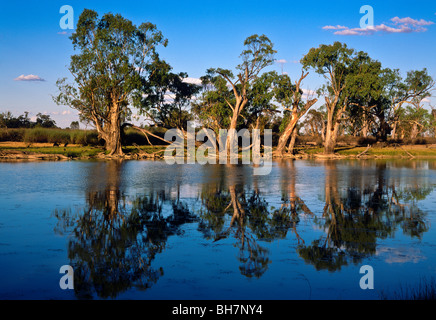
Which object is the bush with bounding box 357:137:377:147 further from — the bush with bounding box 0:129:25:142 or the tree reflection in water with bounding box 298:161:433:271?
the bush with bounding box 0:129:25:142

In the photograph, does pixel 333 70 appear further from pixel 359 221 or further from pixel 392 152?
pixel 359 221

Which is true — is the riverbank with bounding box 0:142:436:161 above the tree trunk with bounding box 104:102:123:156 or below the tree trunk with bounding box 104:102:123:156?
below

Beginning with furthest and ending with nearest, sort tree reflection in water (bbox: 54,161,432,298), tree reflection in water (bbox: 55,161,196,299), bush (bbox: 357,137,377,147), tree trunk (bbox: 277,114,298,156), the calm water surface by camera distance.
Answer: bush (bbox: 357,137,377,147) < tree trunk (bbox: 277,114,298,156) < tree reflection in water (bbox: 54,161,432,298) < tree reflection in water (bbox: 55,161,196,299) < the calm water surface

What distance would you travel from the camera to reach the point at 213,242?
35.4ft

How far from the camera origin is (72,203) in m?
16.5

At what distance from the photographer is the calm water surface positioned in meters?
7.68

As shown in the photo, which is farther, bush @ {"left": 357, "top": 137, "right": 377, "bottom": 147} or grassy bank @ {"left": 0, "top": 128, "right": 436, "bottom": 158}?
bush @ {"left": 357, "top": 137, "right": 377, "bottom": 147}

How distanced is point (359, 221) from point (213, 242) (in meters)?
4.98

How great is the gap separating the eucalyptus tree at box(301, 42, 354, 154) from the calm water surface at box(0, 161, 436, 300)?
115ft

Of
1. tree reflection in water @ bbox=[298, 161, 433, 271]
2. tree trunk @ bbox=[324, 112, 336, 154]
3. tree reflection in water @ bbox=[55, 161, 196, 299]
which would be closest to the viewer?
tree reflection in water @ bbox=[55, 161, 196, 299]

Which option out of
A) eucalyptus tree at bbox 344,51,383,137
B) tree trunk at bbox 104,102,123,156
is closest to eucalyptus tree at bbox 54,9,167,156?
tree trunk at bbox 104,102,123,156

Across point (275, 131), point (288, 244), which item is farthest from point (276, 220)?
point (275, 131)

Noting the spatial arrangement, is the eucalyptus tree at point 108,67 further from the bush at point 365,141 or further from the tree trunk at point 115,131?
the bush at point 365,141

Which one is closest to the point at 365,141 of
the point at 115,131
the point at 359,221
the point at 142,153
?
the point at 142,153
